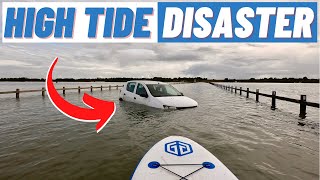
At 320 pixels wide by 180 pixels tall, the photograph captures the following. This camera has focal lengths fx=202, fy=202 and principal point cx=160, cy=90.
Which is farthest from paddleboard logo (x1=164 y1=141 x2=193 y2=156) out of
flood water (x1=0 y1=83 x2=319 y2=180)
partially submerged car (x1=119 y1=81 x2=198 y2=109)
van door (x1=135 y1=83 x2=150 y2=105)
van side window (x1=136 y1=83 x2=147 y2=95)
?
van side window (x1=136 y1=83 x2=147 y2=95)

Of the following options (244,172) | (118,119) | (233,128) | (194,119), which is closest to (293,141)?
(233,128)

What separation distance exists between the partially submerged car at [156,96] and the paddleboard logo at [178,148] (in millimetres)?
6149

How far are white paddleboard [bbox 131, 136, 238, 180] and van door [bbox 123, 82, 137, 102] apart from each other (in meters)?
9.15

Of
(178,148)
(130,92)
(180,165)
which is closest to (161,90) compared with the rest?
(130,92)

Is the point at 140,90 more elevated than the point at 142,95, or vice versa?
the point at 140,90

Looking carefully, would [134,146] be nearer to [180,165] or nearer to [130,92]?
[180,165]

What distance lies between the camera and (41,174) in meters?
3.89

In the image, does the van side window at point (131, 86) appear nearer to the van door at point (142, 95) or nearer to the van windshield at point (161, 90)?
the van door at point (142, 95)

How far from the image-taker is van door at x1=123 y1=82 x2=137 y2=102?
42.8 ft

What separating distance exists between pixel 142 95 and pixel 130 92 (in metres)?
2.04

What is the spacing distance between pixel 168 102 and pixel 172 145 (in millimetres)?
6408

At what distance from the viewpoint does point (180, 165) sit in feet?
10.7

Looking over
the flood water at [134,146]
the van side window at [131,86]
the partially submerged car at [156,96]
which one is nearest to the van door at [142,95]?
the partially submerged car at [156,96]

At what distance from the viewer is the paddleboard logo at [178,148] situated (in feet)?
12.4
